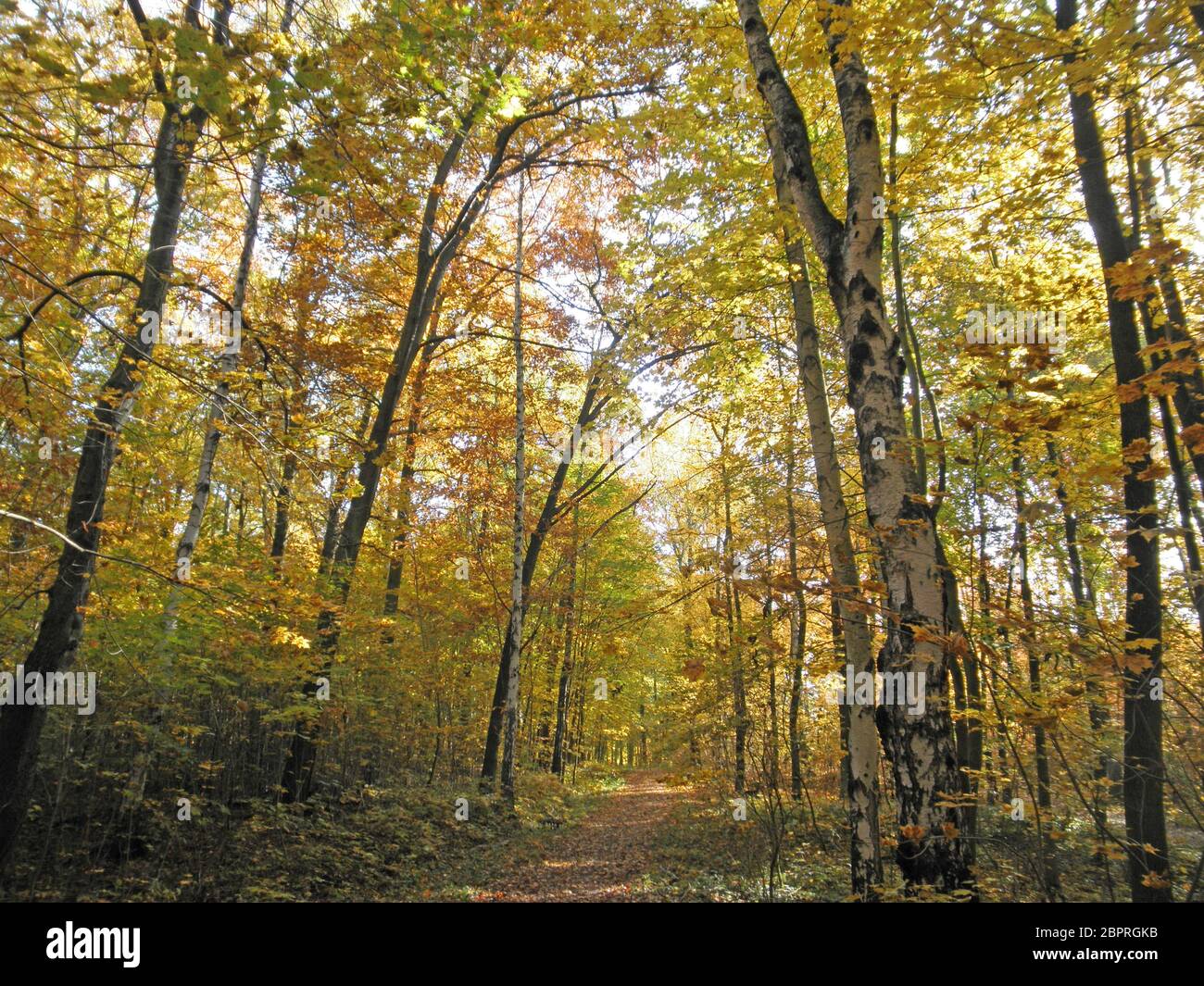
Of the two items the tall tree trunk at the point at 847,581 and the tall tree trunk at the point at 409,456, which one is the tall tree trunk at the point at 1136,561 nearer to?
the tall tree trunk at the point at 847,581

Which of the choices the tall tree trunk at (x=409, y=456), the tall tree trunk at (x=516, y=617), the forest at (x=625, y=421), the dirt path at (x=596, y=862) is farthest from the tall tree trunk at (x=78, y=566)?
the tall tree trunk at (x=409, y=456)

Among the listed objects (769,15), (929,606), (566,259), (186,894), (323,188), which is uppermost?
(566,259)

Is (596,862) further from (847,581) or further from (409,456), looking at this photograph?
(409,456)

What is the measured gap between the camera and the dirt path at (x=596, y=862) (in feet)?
23.9

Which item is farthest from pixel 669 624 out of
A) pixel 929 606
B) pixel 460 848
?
pixel 929 606

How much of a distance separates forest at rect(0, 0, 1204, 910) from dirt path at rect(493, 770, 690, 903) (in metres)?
0.11

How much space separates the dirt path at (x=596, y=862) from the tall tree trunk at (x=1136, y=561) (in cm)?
458

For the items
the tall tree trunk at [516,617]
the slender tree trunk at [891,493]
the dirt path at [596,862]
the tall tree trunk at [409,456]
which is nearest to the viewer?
the slender tree trunk at [891,493]

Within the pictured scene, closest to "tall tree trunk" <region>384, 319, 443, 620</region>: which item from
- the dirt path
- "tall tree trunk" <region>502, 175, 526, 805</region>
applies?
"tall tree trunk" <region>502, 175, 526, 805</region>

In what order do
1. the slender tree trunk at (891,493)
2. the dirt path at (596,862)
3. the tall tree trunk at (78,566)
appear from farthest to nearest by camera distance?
the dirt path at (596,862), the tall tree trunk at (78,566), the slender tree trunk at (891,493)

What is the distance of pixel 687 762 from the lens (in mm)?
8539

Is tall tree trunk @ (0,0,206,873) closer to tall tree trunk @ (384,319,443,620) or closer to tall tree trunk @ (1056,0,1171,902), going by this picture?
tall tree trunk @ (384,319,443,620)
